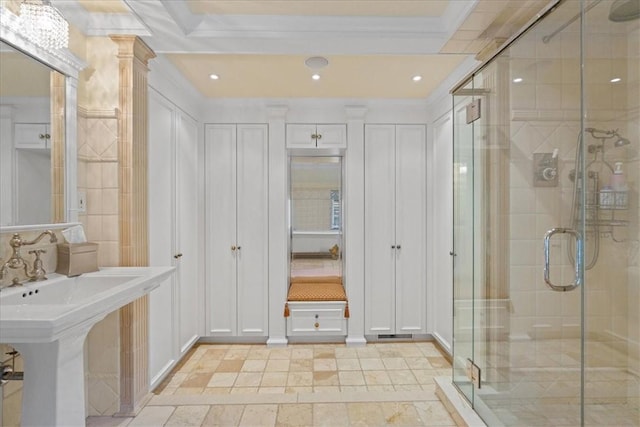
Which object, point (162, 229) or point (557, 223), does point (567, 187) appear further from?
point (162, 229)

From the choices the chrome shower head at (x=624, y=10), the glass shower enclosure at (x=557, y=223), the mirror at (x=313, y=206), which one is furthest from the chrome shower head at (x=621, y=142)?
the mirror at (x=313, y=206)

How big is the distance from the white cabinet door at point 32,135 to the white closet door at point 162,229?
0.65 metres

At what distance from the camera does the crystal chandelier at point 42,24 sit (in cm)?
147

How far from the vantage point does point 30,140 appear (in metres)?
1.55

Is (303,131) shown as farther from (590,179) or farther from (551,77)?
(590,179)

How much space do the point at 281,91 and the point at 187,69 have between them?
0.81 m

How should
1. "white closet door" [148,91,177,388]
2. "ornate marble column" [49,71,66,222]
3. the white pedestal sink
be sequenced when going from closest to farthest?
1. the white pedestal sink
2. "ornate marble column" [49,71,66,222]
3. "white closet door" [148,91,177,388]

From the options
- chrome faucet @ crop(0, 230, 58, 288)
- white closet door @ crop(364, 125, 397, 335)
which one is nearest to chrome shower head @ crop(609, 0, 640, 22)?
white closet door @ crop(364, 125, 397, 335)

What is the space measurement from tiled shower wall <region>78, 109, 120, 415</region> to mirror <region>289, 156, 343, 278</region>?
171 centimetres

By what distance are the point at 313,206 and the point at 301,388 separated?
168 centimetres

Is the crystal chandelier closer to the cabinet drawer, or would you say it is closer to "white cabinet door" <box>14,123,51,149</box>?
"white cabinet door" <box>14,123,51,149</box>

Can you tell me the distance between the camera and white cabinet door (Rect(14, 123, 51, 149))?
149cm

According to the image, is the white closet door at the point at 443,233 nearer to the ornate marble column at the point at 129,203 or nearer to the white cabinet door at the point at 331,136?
the white cabinet door at the point at 331,136

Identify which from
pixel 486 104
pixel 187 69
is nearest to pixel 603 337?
pixel 486 104
